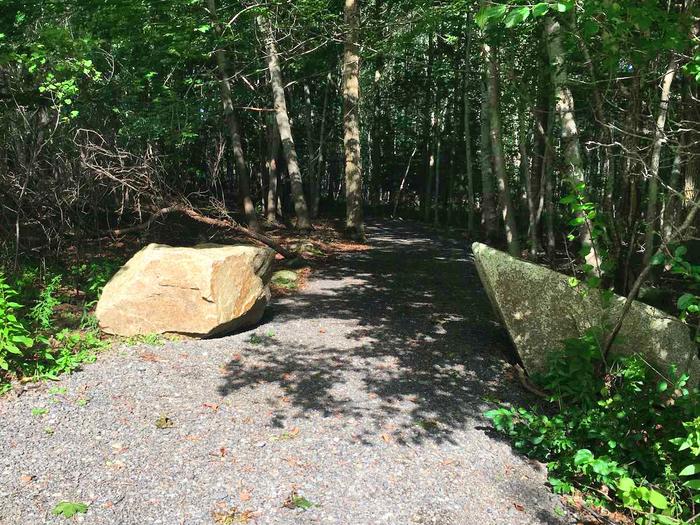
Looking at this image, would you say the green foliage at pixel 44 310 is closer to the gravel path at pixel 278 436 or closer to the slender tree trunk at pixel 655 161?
the gravel path at pixel 278 436

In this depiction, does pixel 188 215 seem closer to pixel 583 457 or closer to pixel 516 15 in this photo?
pixel 583 457

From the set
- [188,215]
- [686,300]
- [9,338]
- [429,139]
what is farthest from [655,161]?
[429,139]

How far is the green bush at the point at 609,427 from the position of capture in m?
4.23

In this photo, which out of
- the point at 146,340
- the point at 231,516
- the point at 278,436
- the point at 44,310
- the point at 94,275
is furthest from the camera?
the point at 94,275

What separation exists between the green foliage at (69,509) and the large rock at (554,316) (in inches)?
176

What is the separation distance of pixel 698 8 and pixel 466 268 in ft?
27.1

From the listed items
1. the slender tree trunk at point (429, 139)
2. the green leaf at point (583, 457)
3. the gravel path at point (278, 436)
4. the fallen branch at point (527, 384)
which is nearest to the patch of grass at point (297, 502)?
the gravel path at point (278, 436)

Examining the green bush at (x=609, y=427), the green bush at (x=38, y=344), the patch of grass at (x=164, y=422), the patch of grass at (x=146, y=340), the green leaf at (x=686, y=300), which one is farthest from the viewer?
the patch of grass at (x=146, y=340)

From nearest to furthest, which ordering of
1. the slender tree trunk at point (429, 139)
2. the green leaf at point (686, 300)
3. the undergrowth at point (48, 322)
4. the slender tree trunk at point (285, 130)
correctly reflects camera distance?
1. the green leaf at point (686, 300)
2. the undergrowth at point (48, 322)
3. the slender tree trunk at point (285, 130)
4. the slender tree trunk at point (429, 139)

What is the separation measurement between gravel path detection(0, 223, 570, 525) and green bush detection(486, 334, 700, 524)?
285 millimetres

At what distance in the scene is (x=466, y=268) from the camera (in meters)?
12.4

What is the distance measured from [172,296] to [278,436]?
8.59 feet

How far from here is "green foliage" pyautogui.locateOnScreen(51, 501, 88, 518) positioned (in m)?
3.47

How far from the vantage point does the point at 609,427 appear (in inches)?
186
